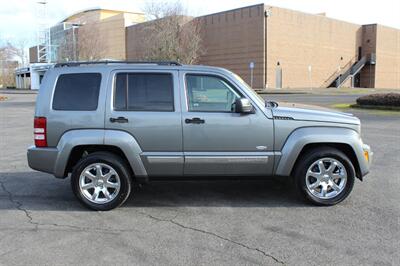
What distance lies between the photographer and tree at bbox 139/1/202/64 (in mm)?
44812

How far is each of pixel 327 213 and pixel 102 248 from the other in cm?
284

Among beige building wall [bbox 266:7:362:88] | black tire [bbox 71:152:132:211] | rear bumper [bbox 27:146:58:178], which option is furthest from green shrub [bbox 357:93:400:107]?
beige building wall [bbox 266:7:362:88]

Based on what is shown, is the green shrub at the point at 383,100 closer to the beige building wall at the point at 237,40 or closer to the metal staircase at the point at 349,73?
the beige building wall at the point at 237,40

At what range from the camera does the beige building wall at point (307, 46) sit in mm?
55312

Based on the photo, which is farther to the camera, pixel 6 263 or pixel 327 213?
pixel 327 213

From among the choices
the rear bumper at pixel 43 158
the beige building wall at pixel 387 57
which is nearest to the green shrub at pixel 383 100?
the rear bumper at pixel 43 158

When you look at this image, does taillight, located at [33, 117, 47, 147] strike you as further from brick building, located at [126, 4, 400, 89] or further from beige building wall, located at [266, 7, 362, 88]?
beige building wall, located at [266, 7, 362, 88]

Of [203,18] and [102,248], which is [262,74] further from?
[102,248]

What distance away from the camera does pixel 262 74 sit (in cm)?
5459

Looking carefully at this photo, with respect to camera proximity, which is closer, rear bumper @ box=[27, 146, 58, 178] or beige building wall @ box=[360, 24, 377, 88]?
rear bumper @ box=[27, 146, 58, 178]

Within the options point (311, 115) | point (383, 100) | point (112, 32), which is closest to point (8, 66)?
point (112, 32)

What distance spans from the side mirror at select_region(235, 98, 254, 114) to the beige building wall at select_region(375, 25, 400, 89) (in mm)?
69352

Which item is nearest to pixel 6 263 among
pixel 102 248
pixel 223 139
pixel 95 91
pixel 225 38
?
pixel 102 248

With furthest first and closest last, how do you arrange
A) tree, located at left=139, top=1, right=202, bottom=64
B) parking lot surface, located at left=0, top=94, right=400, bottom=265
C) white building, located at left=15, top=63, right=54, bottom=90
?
white building, located at left=15, top=63, right=54, bottom=90, tree, located at left=139, top=1, right=202, bottom=64, parking lot surface, located at left=0, top=94, right=400, bottom=265
